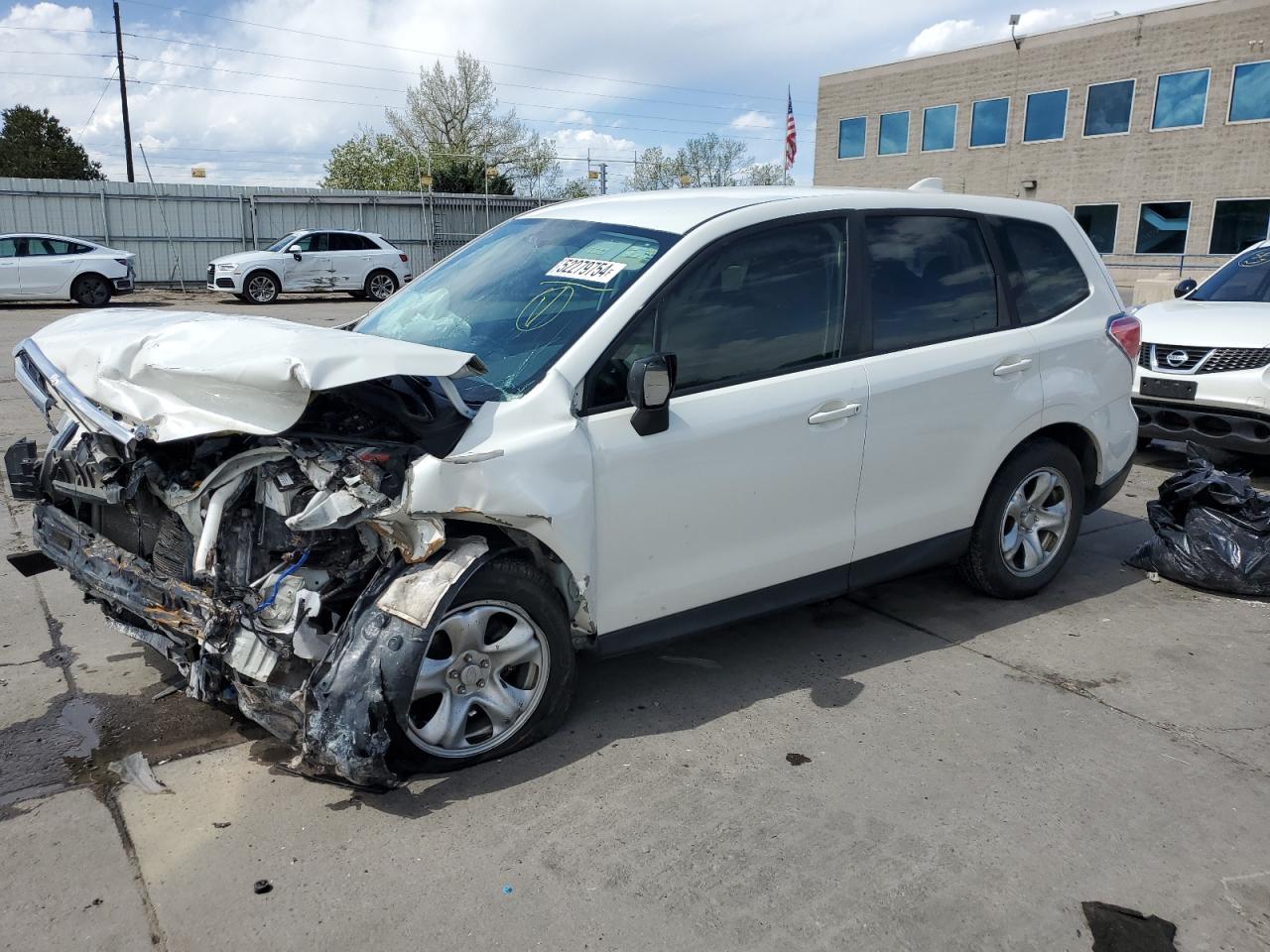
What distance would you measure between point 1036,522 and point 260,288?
67.9ft

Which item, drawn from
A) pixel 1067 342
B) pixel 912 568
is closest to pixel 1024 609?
pixel 912 568

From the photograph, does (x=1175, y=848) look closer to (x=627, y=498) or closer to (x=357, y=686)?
(x=627, y=498)

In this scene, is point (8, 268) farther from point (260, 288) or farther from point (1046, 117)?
point (1046, 117)

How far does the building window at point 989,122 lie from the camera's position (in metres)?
35.3

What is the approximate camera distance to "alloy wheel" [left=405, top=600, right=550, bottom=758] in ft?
10.5

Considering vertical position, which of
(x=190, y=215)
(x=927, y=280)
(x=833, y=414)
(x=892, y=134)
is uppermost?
(x=892, y=134)

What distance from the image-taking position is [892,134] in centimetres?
3897

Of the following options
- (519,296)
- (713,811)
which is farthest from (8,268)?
(713,811)

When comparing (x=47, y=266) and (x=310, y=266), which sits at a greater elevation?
(x=310, y=266)

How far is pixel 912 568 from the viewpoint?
4.44 meters

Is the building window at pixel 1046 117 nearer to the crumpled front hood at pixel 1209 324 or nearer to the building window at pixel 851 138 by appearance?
the building window at pixel 851 138

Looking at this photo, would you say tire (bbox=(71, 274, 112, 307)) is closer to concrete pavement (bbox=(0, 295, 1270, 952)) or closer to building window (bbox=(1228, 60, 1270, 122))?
concrete pavement (bbox=(0, 295, 1270, 952))

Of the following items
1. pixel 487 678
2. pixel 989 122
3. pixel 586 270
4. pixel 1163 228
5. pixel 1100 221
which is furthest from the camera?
pixel 989 122

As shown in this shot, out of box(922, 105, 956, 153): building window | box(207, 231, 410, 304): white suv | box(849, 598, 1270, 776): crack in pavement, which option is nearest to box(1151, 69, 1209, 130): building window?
box(922, 105, 956, 153): building window
